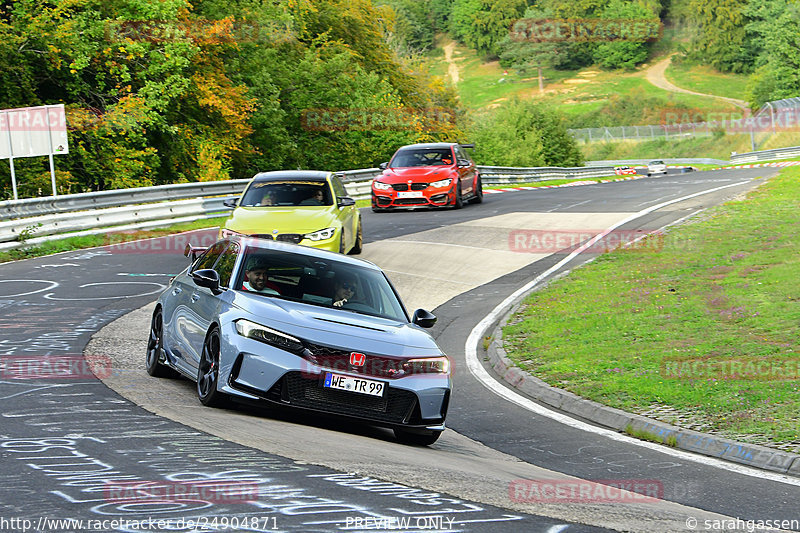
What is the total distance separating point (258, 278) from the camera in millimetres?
9391

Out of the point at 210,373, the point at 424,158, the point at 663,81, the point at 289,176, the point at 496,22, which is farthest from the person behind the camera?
the point at 496,22

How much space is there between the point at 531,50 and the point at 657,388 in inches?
6829

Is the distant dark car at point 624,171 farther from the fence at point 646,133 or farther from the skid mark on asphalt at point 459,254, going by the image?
the skid mark on asphalt at point 459,254

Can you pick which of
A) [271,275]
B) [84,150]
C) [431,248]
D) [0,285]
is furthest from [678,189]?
[271,275]

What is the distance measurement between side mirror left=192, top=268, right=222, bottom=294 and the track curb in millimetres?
3846

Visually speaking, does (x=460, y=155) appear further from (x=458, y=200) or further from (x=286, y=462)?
(x=286, y=462)

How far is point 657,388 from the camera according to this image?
10625 millimetres

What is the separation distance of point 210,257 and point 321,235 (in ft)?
21.5

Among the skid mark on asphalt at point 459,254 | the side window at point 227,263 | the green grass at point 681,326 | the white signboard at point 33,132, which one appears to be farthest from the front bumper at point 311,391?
the white signboard at point 33,132

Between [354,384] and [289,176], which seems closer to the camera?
[354,384]

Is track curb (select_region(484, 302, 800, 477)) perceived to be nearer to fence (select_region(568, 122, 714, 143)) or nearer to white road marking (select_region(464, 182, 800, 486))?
white road marking (select_region(464, 182, 800, 486))

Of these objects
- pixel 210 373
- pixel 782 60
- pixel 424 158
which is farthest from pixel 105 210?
pixel 782 60

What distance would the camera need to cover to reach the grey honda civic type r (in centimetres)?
817

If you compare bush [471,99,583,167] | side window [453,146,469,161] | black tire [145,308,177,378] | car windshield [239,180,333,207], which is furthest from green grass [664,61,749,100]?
black tire [145,308,177,378]
